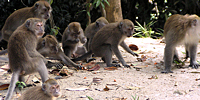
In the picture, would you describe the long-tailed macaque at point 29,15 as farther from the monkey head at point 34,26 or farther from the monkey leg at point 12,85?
the monkey leg at point 12,85

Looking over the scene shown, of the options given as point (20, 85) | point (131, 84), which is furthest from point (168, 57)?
point (20, 85)

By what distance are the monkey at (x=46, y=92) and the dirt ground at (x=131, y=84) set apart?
0.58 meters

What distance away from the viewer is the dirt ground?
4148 mm

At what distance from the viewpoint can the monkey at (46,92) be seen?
3.44 meters

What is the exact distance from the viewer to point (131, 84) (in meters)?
4.78

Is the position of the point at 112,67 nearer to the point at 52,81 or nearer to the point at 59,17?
the point at 52,81

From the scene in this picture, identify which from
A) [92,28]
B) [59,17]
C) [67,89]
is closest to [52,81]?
[67,89]

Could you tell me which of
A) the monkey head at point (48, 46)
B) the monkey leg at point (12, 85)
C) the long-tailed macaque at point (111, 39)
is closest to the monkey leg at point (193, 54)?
the long-tailed macaque at point (111, 39)

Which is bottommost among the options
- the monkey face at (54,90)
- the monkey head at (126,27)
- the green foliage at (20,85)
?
the green foliage at (20,85)

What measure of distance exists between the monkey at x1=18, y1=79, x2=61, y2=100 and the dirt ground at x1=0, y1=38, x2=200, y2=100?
1.91ft

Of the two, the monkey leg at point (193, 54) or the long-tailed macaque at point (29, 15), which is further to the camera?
the long-tailed macaque at point (29, 15)

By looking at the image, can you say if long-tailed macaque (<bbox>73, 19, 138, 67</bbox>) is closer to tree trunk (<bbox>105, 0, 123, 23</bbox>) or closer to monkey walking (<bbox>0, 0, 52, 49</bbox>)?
monkey walking (<bbox>0, 0, 52, 49</bbox>)

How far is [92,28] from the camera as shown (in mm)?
7789

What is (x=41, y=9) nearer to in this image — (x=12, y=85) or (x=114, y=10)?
(x=12, y=85)
